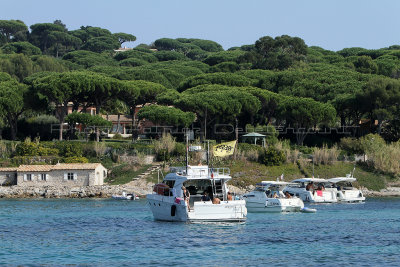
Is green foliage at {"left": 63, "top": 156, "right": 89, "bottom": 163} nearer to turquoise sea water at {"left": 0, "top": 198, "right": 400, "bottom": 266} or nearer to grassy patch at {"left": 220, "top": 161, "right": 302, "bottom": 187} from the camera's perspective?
grassy patch at {"left": 220, "top": 161, "right": 302, "bottom": 187}

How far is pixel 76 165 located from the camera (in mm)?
75875

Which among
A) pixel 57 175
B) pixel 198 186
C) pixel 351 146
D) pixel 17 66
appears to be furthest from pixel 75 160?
pixel 17 66

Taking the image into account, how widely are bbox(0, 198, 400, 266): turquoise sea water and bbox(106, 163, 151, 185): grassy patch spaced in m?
21.1

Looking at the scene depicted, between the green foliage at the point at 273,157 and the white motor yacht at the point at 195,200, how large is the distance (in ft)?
112

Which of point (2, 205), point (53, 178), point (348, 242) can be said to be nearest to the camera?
point (348, 242)

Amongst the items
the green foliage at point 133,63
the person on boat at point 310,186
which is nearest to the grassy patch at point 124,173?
the person on boat at point 310,186

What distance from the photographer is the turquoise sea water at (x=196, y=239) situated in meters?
32.8

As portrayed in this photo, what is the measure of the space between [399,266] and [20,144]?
60450mm

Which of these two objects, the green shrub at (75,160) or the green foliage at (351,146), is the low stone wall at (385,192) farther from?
the green shrub at (75,160)

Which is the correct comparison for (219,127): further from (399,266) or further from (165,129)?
(399,266)

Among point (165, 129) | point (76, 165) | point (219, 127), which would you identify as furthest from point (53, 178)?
point (219, 127)

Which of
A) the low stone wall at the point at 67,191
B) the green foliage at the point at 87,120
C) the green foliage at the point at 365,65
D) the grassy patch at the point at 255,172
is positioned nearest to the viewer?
the low stone wall at the point at 67,191

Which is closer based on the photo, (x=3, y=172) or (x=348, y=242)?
(x=348, y=242)

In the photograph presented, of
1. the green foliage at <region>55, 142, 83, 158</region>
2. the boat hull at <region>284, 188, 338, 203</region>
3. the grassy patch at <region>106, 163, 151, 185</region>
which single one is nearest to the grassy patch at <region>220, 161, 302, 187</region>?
the boat hull at <region>284, 188, 338, 203</region>
